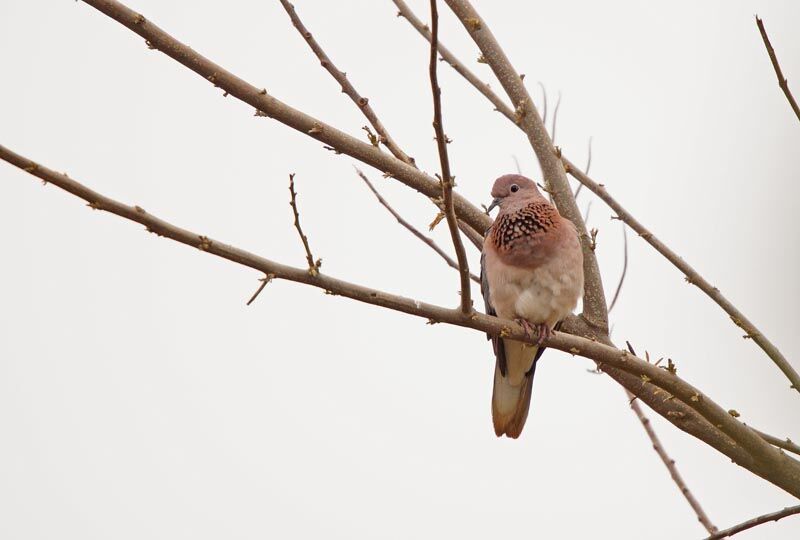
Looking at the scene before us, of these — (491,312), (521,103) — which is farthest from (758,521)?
(491,312)

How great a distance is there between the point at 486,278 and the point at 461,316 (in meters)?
1.75

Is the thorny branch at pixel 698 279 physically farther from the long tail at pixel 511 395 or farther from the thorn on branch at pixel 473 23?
the long tail at pixel 511 395

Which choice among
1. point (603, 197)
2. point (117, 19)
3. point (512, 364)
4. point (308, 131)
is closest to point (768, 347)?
point (603, 197)

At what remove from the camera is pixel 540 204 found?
15.0 ft

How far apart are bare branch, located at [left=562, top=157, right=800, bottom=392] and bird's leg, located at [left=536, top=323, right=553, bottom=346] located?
0.50 metres

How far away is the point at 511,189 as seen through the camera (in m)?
4.86

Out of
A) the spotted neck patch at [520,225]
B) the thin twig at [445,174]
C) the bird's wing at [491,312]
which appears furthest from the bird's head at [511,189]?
the thin twig at [445,174]

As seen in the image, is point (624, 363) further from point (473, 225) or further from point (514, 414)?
point (514, 414)

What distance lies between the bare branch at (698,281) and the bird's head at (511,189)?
31.6 inches

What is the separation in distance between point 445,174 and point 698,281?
1223mm

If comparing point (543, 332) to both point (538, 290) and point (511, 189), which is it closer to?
point (538, 290)

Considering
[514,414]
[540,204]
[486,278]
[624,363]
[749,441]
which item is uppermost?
[540,204]

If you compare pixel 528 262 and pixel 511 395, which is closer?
pixel 528 262

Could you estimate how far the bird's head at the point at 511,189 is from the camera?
15.6ft
